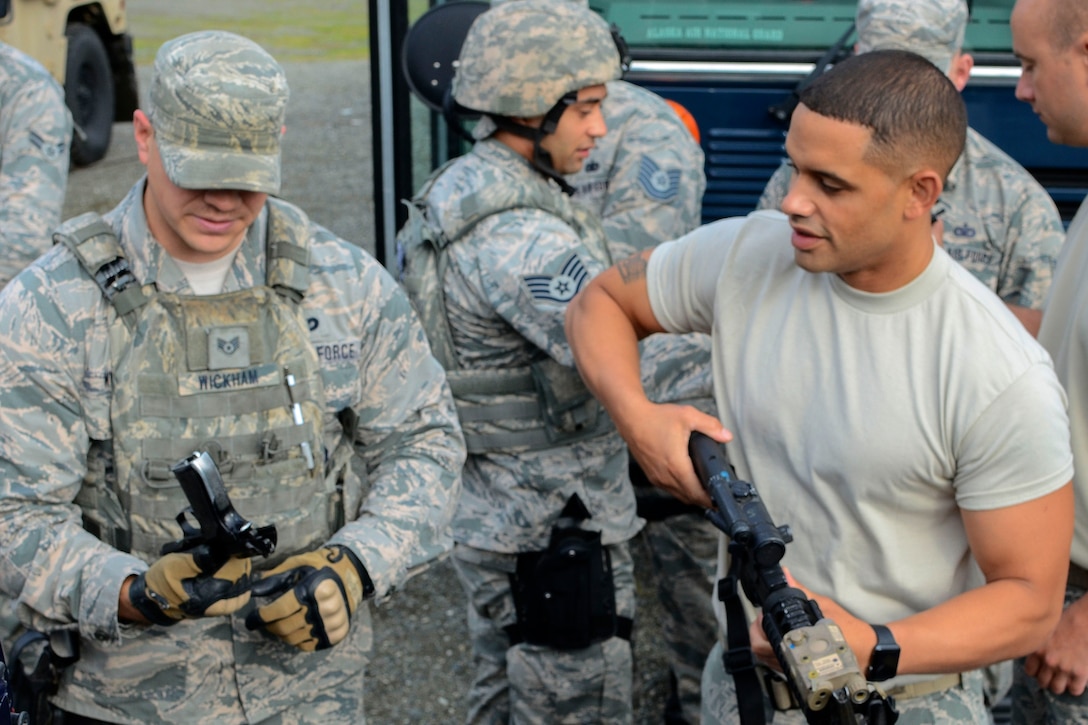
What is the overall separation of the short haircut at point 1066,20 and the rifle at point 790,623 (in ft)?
3.17

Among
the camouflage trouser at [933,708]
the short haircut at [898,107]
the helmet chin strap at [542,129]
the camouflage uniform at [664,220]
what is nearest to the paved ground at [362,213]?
the camouflage uniform at [664,220]

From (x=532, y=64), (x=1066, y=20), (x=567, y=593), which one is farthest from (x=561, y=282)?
(x=1066, y=20)

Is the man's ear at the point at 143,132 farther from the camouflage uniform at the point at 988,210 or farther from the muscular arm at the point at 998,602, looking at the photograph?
the camouflage uniform at the point at 988,210

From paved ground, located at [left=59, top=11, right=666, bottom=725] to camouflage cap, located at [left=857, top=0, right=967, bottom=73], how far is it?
202cm

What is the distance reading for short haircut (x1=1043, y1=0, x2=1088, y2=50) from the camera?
2.19 m

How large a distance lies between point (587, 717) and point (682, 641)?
0.54 meters

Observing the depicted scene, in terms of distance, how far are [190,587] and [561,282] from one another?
1.16 m

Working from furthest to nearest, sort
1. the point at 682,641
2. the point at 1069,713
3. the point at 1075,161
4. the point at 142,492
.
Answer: the point at 1075,161 → the point at 682,641 → the point at 1069,713 → the point at 142,492

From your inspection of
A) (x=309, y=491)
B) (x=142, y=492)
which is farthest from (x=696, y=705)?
(x=142, y=492)

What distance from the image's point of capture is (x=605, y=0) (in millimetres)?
4551

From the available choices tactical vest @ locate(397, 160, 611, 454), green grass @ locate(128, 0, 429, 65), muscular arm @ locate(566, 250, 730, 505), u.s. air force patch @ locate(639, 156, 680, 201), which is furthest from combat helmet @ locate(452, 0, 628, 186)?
green grass @ locate(128, 0, 429, 65)

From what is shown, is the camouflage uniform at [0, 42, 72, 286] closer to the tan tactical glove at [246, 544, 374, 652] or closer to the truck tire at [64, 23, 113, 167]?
the tan tactical glove at [246, 544, 374, 652]

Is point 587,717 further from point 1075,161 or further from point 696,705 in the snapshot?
point 1075,161

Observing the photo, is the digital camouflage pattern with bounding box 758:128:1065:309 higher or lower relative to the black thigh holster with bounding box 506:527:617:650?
higher
